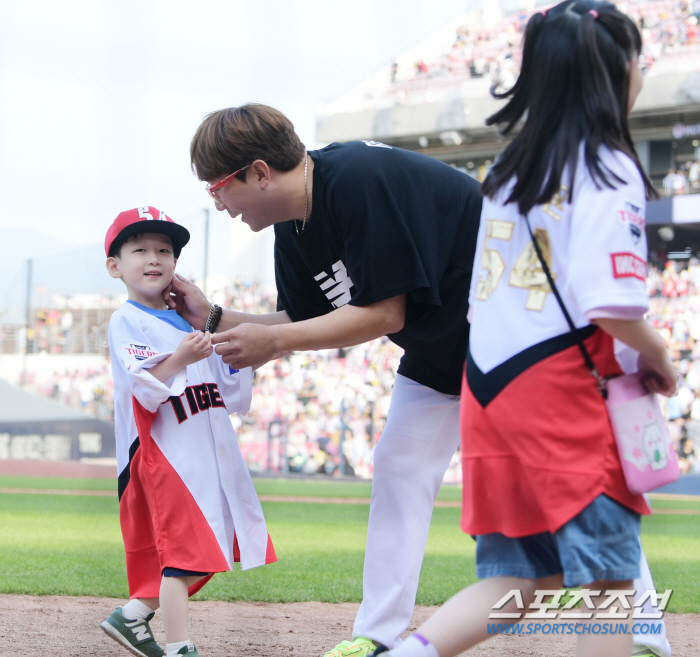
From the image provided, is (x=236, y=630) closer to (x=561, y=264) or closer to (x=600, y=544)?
(x=600, y=544)

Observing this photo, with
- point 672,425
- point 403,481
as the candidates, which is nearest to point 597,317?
point 403,481

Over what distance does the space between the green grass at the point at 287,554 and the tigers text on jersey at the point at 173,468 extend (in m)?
1.63

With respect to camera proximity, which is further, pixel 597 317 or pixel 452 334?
pixel 452 334

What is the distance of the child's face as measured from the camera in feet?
8.46

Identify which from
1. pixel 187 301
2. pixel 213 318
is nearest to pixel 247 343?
pixel 213 318

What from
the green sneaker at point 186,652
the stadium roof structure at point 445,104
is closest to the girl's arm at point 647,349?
the green sneaker at point 186,652

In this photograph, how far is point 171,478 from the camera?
93.9 inches

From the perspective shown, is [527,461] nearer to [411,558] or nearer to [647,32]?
[411,558]

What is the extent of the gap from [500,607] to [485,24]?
26.3 meters

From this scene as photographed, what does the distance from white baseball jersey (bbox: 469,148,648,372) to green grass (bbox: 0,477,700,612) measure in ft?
8.97

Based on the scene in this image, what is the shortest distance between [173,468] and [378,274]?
0.92 meters

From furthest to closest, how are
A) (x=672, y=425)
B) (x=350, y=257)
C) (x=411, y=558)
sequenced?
(x=672, y=425), (x=411, y=558), (x=350, y=257)

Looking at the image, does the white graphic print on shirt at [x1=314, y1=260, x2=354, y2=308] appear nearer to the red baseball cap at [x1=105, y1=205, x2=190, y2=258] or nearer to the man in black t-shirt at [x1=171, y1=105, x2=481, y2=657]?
the man in black t-shirt at [x1=171, y1=105, x2=481, y2=657]

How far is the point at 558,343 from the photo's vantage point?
1450 mm
